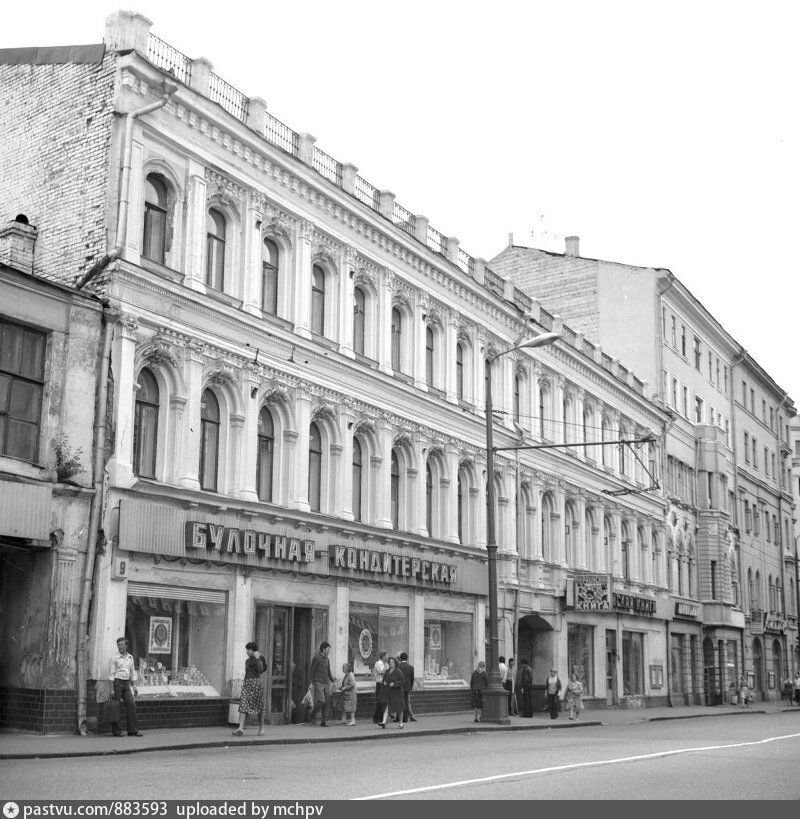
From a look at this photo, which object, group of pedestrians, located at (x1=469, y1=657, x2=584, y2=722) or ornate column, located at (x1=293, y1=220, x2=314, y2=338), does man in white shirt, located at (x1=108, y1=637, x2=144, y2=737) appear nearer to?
ornate column, located at (x1=293, y1=220, x2=314, y2=338)

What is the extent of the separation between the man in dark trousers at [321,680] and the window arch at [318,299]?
7838 mm

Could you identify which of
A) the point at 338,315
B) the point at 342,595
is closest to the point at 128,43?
the point at 338,315

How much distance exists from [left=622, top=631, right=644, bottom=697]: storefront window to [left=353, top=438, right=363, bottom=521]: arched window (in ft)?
59.8

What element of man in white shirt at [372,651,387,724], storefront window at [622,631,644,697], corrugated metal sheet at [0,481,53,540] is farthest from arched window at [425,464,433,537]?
corrugated metal sheet at [0,481,53,540]

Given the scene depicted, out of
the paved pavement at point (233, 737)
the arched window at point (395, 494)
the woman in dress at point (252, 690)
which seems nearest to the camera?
the paved pavement at point (233, 737)

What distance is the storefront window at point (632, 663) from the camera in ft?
147

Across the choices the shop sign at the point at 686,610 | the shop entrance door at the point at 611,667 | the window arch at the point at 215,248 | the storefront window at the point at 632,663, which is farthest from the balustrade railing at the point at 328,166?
the shop sign at the point at 686,610

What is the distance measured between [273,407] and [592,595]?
55.6ft

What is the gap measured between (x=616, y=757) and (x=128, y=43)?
16486 mm

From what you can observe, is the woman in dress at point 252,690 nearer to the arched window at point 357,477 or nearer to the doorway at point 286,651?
the doorway at point 286,651

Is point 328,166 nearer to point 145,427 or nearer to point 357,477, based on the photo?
point 357,477

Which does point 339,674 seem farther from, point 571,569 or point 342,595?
point 571,569

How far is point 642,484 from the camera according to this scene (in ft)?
166

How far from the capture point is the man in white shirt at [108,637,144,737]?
20.4 m
